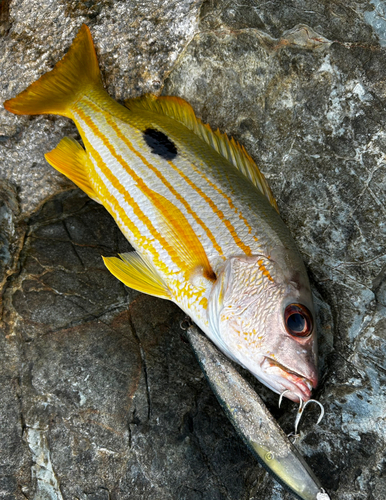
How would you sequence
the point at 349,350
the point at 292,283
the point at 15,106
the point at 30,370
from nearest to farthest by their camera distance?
1. the point at 292,283
2. the point at 349,350
3. the point at 30,370
4. the point at 15,106

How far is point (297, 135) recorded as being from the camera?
280 cm

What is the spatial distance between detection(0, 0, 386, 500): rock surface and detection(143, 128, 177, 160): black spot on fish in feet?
1.54

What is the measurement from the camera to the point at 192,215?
241cm

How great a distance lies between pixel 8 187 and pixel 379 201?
2.40 metres

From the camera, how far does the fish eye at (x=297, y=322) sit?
209 centimetres

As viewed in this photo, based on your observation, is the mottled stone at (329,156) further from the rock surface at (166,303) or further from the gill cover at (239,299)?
the gill cover at (239,299)

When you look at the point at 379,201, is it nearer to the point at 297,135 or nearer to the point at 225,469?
the point at 297,135

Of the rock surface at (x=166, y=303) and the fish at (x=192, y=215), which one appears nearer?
the fish at (x=192, y=215)

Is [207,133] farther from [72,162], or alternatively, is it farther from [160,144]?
A: [72,162]

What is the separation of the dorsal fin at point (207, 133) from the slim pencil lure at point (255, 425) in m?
0.93

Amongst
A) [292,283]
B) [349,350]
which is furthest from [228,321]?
[349,350]

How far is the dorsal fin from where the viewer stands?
2598mm

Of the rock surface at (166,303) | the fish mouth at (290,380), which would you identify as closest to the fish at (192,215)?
the fish mouth at (290,380)

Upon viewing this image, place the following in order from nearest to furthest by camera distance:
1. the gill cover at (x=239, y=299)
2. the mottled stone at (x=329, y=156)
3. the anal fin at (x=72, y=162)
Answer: the gill cover at (x=239, y=299)
the mottled stone at (x=329, y=156)
the anal fin at (x=72, y=162)
